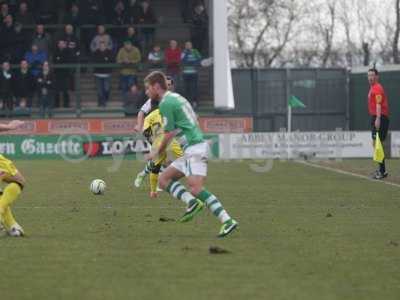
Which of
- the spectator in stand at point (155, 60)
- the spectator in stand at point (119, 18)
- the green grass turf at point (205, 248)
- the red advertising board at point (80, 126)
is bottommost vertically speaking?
the red advertising board at point (80, 126)

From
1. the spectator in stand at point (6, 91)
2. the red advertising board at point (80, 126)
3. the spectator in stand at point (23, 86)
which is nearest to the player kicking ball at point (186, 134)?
the red advertising board at point (80, 126)

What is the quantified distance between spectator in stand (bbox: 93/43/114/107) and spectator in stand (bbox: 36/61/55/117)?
1689mm

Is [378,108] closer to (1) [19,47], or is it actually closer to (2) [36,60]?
(2) [36,60]

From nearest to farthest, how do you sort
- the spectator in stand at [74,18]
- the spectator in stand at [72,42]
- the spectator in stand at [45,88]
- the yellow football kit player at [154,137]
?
the yellow football kit player at [154,137] → the spectator in stand at [45,88] → the spectator in stand at [72,42] → the spectator in stand at [74,18]

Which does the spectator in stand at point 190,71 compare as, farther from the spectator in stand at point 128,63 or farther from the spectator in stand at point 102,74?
the spectator in stand at point 102,74

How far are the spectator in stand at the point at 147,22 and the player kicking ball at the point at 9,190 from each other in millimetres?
25611

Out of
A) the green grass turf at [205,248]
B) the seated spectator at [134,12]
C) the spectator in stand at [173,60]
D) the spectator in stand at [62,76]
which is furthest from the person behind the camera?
the seated spectator at [134,12]

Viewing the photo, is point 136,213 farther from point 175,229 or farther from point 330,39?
point 330,39

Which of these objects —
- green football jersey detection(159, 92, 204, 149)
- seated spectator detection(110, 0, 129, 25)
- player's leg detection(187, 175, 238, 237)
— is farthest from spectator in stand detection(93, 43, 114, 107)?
player's leg detection(187, 175, 238, 237)

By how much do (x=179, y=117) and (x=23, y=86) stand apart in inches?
957

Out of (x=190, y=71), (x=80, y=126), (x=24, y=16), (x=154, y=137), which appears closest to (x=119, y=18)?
(x=190, y=71)

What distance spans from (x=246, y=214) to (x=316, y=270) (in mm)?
5781

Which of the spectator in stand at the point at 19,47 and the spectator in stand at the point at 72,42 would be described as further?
the spectator in stand at the point at 19,47

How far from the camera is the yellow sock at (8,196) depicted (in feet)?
40.8
